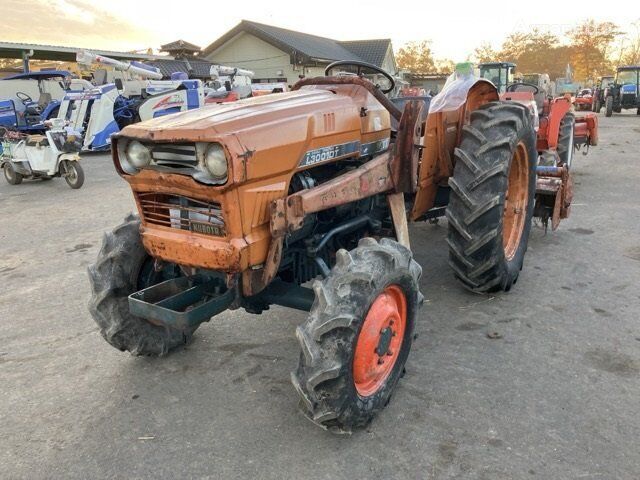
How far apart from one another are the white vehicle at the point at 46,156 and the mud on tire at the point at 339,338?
335 inches

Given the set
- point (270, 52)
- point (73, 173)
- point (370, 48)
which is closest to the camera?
point (73, 173)

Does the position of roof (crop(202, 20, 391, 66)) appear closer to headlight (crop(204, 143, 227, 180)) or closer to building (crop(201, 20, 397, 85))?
building (crop(201, 20, 397, 85))

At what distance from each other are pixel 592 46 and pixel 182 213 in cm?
5786

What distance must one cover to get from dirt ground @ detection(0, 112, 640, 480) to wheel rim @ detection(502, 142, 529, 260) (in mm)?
355

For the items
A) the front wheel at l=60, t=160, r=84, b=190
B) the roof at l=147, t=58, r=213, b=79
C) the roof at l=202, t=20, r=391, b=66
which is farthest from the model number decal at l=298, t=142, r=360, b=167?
the roof at l=147, t=58, r=213, b=79

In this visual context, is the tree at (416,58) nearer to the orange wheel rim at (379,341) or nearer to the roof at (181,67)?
the roof at (181,67)

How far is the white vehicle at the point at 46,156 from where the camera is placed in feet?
31.3

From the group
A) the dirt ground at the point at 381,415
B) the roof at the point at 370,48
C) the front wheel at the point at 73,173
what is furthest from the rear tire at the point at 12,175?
the roof at the point at 370,48

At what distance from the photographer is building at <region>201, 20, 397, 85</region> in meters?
31.3

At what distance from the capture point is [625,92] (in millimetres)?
23656

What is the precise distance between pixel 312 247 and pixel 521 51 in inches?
2397

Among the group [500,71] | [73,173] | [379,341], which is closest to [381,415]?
[379,341]

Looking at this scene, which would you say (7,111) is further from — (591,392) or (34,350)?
(591,392)

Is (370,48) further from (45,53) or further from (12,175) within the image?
(12,175)
